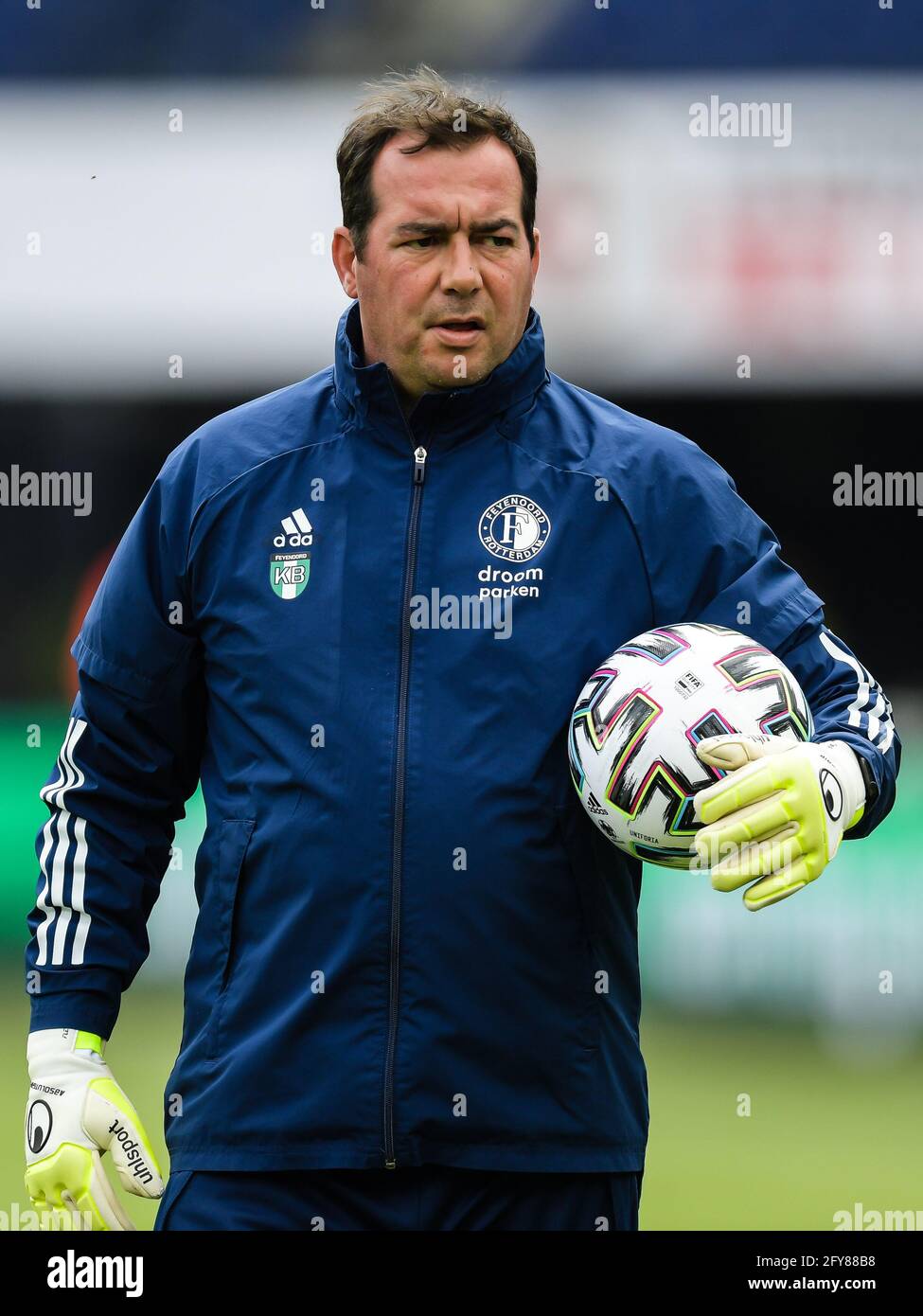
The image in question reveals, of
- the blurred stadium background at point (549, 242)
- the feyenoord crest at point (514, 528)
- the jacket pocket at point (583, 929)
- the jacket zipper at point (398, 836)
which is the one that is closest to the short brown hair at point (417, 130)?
the feyenoord crest at point (514, 528)

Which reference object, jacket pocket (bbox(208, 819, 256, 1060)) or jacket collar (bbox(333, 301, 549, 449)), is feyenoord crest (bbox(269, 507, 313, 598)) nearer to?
jacket collar (bbox(333, 301, 549, 449))

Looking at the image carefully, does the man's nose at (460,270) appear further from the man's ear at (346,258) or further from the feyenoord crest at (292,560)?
the feyenoord crest at (292,560)

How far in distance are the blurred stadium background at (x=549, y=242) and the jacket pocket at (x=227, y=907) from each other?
162 inches

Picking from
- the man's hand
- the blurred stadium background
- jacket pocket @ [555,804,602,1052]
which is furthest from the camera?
the blurred stadium background

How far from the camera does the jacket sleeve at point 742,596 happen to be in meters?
2.68

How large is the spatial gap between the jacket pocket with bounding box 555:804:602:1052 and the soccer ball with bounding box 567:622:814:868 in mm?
48

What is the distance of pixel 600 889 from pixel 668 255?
507 cm

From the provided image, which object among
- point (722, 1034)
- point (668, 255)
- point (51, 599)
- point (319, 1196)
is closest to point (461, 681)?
point (319, 1196)

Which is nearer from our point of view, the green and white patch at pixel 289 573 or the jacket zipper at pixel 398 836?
the jacket zipper at pixel 398 836

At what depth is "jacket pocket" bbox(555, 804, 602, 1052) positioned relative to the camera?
2584mm

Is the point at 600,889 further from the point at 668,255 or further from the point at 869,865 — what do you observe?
the point at 668,255

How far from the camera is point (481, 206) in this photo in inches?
108

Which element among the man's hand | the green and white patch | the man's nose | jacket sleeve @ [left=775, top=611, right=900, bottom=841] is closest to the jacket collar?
the man's nose

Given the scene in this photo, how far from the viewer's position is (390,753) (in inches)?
100
